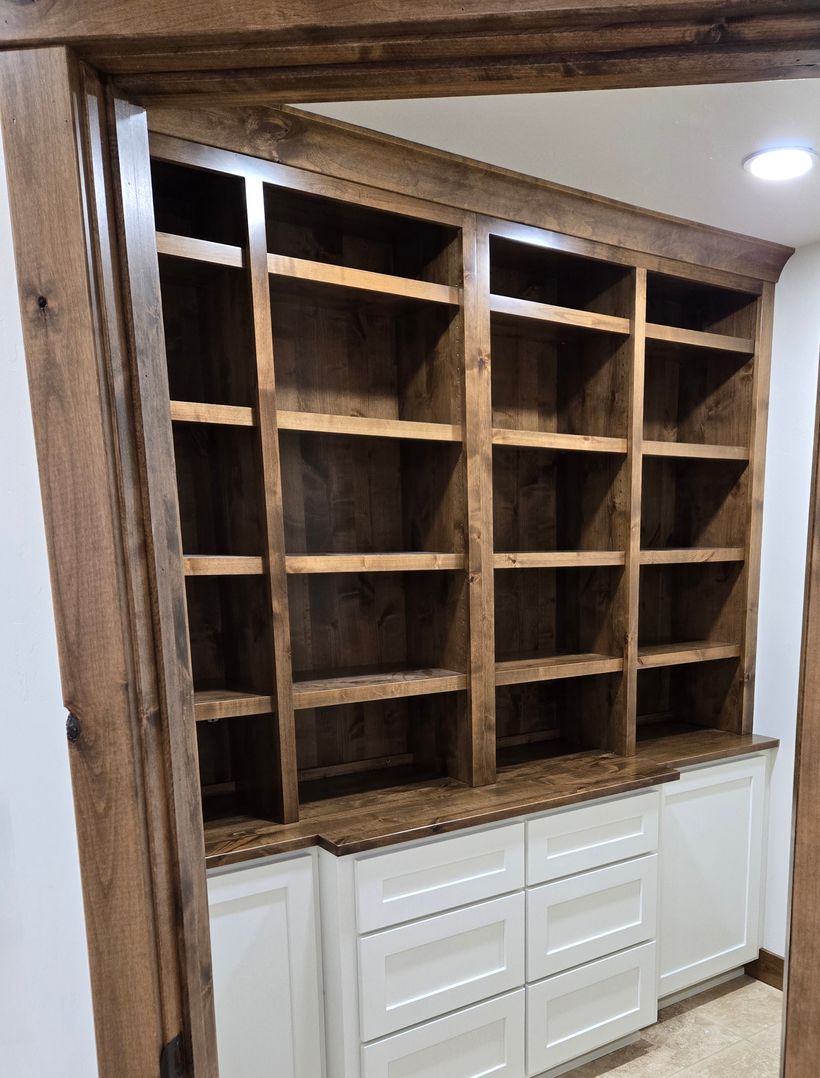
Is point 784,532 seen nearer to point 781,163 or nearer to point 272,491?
point 781,163

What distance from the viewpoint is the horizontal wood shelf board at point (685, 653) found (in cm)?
229

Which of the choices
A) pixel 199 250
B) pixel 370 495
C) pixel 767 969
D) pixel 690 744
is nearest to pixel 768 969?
pixel 767 969

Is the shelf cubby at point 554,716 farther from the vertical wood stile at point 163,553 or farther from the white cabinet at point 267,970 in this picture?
the vertical wood stile at point 163,553

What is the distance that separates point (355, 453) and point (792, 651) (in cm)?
176

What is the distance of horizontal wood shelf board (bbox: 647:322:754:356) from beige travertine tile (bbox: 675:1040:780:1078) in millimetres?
2308

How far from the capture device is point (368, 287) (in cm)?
169

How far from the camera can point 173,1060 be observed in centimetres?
69

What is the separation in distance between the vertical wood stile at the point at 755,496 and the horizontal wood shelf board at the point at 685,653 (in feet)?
0.26

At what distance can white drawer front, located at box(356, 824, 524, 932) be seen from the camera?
1.61 metres

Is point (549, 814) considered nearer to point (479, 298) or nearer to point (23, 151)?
point (479, 298)

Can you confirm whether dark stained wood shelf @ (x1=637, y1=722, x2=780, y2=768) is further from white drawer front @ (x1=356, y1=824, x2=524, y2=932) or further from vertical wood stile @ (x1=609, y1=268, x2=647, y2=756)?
white drawer front @ (x1=356, y1=824, x2=524, y2=932)

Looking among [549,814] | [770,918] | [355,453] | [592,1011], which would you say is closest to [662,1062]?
[592,1011]

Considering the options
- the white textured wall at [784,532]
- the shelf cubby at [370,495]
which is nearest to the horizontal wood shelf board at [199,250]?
the shelf cubby at [370,495]

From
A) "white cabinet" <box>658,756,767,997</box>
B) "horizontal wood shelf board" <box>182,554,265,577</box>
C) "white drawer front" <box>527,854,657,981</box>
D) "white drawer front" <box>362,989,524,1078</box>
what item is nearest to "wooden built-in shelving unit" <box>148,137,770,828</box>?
"horizontal wood shelf board" <box>182,554,265,577</box>
